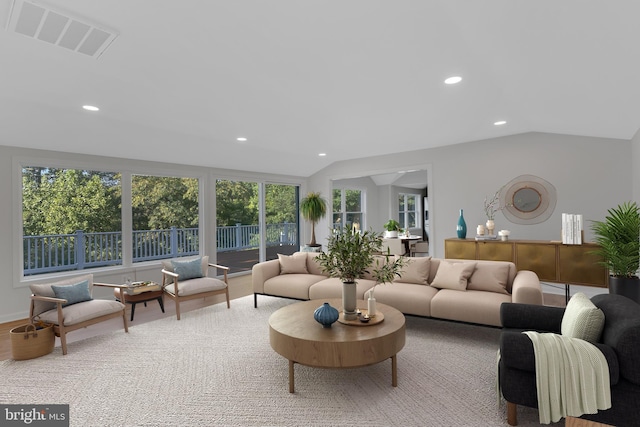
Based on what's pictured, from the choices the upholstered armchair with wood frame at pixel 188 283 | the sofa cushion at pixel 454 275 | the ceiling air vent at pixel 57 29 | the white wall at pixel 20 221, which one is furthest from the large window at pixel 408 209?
the ceiling air vent at pixel 57 29

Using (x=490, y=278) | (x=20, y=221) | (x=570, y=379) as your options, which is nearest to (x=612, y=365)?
(x=570, y=379)

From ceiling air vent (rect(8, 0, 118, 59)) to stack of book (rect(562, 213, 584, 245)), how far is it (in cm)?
537

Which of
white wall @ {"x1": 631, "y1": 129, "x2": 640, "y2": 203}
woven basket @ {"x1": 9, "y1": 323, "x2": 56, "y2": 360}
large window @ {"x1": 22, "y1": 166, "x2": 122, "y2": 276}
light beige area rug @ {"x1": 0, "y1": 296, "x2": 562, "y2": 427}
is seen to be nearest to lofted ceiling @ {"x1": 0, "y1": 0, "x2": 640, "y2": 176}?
white wall @ {"x1": 631, "y1": 129, "x2": 640, "y2": 203}

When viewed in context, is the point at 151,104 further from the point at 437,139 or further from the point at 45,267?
the point at 437,139

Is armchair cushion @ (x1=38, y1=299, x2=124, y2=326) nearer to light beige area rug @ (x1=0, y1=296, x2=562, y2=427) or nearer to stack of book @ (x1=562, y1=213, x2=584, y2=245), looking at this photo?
light beige area rug @ (x1=0, y1=296, x2=562, y2=427)

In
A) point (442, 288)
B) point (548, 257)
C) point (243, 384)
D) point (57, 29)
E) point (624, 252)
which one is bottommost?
point (243, 384)

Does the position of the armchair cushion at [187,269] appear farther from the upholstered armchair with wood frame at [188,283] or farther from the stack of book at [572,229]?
the stack of book at [572,229]

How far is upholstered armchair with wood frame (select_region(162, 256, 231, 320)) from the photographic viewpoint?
4312mm

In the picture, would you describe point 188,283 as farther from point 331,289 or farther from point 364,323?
point 364,323

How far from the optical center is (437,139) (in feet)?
19.0

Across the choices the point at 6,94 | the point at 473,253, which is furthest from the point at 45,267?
the point at 473,253

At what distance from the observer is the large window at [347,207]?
9.16 metres

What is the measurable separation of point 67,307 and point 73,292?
0.18m

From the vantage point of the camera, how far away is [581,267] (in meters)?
4.43
